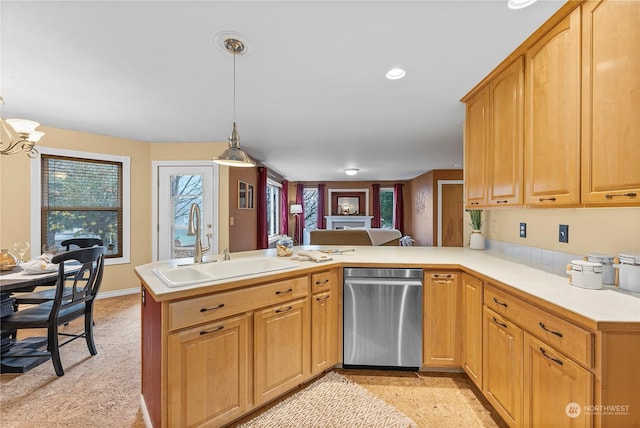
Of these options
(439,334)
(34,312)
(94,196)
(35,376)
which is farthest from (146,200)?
(439,334)

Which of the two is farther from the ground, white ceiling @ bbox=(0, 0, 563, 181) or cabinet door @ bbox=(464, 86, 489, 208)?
white ceiling @ bbox=(0, 0, 563, 181)

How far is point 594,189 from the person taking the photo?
1360 millimetres

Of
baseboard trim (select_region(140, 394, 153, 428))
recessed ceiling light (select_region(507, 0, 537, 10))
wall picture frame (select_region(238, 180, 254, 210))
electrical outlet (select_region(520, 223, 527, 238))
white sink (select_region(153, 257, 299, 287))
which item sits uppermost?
recessed ceiling light (select_region(507, 0, 537, 10))

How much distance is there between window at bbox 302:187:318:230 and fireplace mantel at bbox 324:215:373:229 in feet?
2.14

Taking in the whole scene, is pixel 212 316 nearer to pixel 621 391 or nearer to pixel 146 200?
pixel 621 391

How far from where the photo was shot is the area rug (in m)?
1.68

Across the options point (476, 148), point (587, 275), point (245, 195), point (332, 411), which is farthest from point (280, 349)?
point (245, 195)

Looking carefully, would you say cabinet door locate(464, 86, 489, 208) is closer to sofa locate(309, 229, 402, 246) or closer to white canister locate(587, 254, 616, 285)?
white canister locate(587, 254, 616, 285)

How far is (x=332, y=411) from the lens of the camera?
5.84 ft

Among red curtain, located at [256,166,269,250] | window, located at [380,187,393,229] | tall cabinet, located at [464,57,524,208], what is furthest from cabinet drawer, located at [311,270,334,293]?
window, located at [380,187,393,229]

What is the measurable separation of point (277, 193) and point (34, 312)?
696 cm

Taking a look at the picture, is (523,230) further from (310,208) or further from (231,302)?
(310,208)

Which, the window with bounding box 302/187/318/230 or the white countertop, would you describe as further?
the window with bounding box 302/187/318/230

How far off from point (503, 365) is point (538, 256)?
0.95 metres
